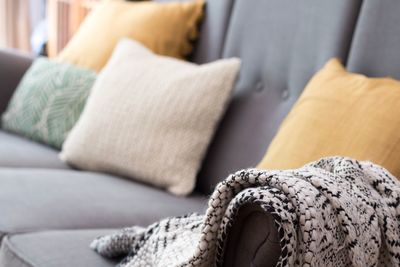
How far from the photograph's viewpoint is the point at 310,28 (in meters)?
1.51

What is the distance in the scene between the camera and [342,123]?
45.9 inches

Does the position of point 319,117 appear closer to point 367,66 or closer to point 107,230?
point 367,66

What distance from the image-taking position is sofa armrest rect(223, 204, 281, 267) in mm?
666

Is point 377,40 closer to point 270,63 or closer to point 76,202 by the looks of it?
point 270,63

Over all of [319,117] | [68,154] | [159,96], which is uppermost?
[319,117]

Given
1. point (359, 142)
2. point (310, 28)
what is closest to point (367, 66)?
point (310, 28)

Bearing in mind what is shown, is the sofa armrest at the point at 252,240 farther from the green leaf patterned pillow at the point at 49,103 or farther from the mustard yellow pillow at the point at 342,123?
the green leaf patterned pillow at the point at 49,103

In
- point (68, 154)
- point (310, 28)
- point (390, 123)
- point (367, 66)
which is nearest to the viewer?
point (390, 123)

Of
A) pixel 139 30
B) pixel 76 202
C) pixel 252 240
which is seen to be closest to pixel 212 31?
pixel 139 30

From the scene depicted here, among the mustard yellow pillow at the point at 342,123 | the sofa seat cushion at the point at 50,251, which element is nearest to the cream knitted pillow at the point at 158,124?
the mustard yellow pillow at the point at 342,123

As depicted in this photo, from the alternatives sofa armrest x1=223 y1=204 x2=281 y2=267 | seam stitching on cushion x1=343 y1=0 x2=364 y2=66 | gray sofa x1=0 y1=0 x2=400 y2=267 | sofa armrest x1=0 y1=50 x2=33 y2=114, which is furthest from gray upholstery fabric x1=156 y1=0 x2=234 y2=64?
sofa armrest x1=223 y1=204 x2=281 y2=267

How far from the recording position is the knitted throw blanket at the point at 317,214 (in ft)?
2.20

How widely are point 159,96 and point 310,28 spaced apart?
0.40 metres

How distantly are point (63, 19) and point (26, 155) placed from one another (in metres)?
1.51
